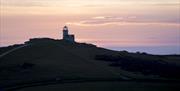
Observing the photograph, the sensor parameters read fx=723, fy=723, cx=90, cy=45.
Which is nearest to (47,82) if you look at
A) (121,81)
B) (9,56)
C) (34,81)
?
(34,81)

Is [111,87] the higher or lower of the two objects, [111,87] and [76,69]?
the lower

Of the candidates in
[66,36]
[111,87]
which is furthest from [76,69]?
[66,36]

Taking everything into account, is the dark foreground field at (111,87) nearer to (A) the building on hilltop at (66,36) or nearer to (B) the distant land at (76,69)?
(B) the distant land at (76,69)

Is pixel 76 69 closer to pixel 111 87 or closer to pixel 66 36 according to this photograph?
pixel 111 87

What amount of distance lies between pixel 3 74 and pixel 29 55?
13122mm

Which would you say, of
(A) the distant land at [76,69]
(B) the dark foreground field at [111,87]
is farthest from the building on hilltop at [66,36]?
(B) the dark foreground field at [111,87]

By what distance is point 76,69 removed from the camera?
8181 cm

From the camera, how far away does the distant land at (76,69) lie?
68.2m

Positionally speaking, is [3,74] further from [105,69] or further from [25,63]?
[105,69]

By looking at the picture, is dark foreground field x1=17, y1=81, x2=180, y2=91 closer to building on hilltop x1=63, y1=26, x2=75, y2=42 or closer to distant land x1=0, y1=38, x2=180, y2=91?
distant land x1=0, y1=38, x2=180, y2=91

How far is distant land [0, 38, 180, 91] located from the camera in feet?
224

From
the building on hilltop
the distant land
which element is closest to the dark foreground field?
the distant land

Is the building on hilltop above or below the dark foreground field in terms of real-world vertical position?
above

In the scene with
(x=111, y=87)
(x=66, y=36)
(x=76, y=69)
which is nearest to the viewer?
(x=111, y=87)
